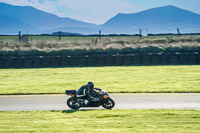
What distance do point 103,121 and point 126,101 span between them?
4.97m

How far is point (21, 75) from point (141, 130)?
58.5ft

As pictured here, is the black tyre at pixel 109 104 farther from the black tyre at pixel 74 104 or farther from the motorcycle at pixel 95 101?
the black tyre at pixel 74 104

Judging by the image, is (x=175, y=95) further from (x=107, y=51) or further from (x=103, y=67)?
(x=107, y=51)

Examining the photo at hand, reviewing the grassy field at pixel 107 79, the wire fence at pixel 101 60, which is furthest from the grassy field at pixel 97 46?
the grassy field at pixel 107 79

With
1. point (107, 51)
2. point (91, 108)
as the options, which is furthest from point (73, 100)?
point (107, 51)

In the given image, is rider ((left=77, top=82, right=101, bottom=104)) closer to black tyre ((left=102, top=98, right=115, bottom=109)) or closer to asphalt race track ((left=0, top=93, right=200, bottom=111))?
black tyre ((left=102, top=98, right=115, bottom=109))

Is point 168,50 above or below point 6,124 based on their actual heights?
above

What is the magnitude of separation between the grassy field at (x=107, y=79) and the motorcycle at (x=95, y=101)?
5012 mm

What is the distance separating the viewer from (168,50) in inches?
1332

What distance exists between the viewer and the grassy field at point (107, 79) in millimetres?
21153

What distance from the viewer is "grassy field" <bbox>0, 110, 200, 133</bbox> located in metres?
11.4

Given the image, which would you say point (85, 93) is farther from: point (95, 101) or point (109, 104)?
point (109, 104)

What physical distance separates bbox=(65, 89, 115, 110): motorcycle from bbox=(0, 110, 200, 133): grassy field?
59cm

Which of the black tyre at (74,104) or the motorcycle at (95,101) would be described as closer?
the motorcycle at (95,101)
